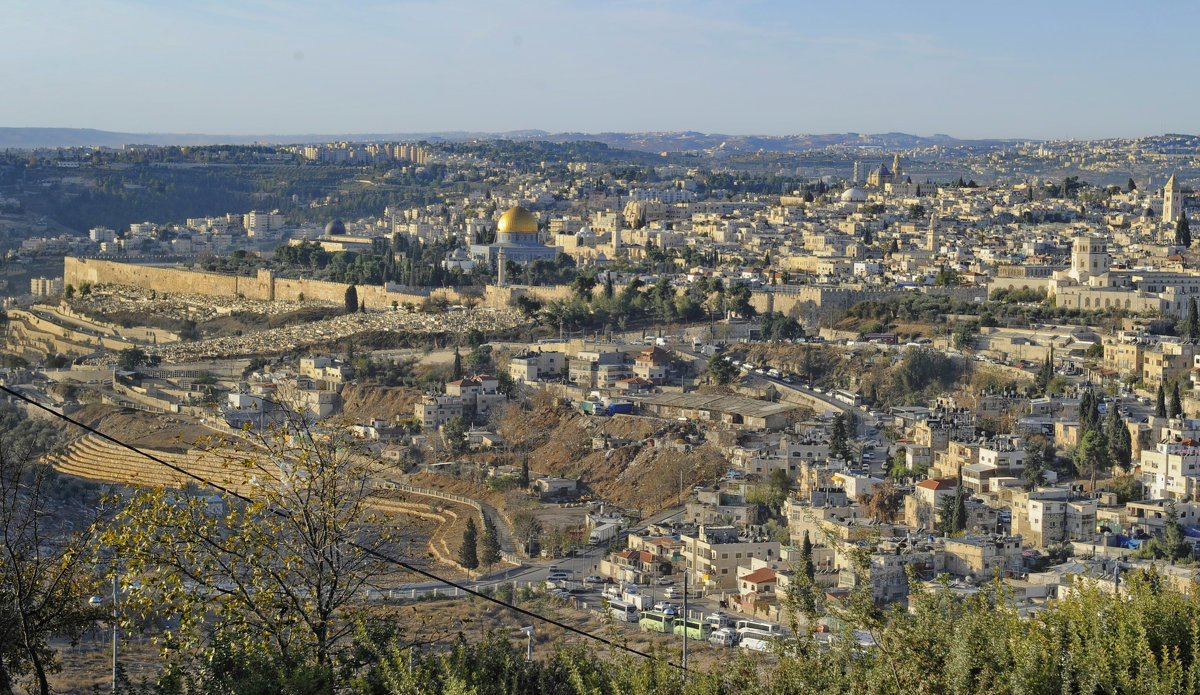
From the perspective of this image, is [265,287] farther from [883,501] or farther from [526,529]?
[883,501]

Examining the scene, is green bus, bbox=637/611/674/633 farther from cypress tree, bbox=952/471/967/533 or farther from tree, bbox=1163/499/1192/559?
tree, bbox=1163/499/1192/559

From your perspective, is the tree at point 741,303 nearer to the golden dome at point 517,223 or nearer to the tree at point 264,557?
the golden dome at point 517,223

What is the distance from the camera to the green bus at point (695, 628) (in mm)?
14461

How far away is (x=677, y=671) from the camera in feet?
23.8

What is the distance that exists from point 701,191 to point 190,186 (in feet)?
78.2

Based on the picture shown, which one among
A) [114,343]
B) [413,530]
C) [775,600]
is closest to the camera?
[775,600]

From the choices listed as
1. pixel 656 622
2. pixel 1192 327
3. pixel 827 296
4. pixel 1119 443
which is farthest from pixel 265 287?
pixel 656 622

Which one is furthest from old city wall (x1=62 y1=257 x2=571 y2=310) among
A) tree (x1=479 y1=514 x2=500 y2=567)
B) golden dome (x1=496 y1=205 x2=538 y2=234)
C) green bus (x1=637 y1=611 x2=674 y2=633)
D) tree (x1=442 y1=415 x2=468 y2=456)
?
green bus (x1=637 y1=611 x2=674 y2=633)

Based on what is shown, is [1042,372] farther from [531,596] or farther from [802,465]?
[531,596]

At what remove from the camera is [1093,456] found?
2028 centimetres

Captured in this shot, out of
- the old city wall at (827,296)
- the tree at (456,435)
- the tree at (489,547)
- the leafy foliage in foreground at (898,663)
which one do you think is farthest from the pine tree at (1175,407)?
the leafy foliage in foreground at (898,663)

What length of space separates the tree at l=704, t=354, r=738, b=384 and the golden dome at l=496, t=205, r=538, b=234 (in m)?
21.4

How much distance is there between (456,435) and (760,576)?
9002 millimetres

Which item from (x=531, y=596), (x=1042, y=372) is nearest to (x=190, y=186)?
(x=1042, y=372)
